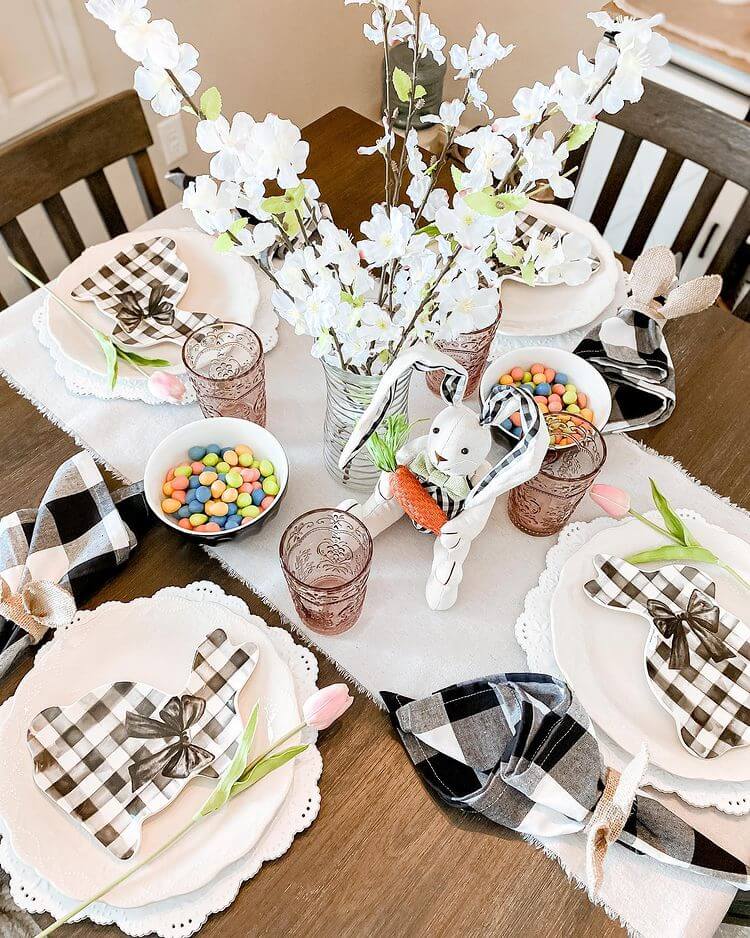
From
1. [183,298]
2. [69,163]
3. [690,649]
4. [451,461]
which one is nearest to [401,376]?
[451,461]

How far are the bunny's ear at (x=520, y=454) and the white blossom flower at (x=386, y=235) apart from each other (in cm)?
18

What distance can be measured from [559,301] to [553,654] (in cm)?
55

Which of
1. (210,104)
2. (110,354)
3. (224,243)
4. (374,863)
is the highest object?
(210,104)

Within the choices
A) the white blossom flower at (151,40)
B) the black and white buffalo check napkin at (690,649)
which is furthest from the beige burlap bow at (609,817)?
the white blossom flower at (151,40)

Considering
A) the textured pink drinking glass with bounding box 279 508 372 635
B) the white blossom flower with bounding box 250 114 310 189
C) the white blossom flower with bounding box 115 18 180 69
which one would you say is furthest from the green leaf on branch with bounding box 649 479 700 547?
the white blossom flower with bounding box 115 18 180 69

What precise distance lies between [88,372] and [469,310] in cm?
62

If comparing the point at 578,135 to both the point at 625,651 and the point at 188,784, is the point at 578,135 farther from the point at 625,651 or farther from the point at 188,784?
the point at 188,784

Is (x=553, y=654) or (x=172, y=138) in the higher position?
(x=553, y=654)

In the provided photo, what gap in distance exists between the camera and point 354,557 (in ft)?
2.72

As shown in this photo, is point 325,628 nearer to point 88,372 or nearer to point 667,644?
point 667,644

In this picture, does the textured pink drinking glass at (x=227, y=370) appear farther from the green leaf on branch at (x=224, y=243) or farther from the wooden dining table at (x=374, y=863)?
the green leaf on branch at (x=224, y=243)

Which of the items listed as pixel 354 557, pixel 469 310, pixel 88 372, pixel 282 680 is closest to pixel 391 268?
pixel 469 310

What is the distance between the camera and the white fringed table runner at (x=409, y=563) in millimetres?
722

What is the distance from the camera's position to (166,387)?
100cm
